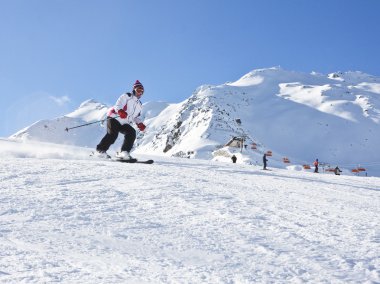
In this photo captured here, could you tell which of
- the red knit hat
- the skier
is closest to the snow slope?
the skier

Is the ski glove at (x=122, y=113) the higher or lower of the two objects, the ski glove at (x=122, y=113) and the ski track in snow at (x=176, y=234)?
the higher

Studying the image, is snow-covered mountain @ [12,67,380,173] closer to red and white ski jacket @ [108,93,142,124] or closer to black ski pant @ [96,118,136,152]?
red and white ski jacket @ [108,93,142,124]

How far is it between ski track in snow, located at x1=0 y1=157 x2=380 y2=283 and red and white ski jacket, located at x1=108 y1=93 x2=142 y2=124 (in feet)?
15.1

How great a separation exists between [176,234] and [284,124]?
13425 cm

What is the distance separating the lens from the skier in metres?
9.96

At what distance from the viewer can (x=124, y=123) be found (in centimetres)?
1019

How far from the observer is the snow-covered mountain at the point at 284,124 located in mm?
108800

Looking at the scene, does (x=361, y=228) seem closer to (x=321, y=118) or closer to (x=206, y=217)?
(x=206, y=217)

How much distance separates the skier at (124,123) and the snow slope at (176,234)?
428 cm

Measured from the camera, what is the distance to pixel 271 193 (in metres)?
5.66

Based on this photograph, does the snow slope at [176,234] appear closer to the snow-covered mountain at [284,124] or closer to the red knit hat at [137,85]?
the red knit hat at [137,85]

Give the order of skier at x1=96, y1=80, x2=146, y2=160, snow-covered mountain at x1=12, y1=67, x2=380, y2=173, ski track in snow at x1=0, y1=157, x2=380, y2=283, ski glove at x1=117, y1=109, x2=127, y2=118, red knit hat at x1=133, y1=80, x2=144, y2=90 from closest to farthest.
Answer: ski track in snow at x1=0, y1=157, x2=380, y2=283
ski glove at x1=117, y1=109, x2=127, y2=118
skier at x1=96, y1=80, x2=146, y2=160
red knit hat at x1=133, y1=80, x2=144, y2=90
snow-covered mountain at x1=12, y1=67, x2=380, y2=173

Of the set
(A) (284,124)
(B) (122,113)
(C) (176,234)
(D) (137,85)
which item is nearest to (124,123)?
(B) (122,113)

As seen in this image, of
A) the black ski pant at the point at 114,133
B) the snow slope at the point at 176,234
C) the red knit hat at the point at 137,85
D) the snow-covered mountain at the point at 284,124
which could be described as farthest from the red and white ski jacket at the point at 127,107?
the snow-covered mountain at the point at 284,124
